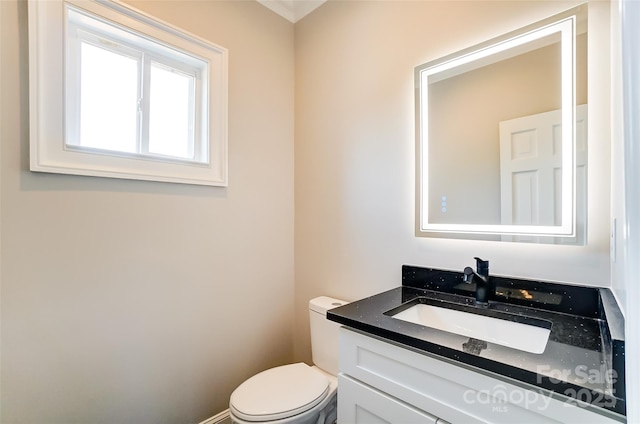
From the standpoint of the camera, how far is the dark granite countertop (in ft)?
2.00

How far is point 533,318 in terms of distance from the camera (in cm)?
98

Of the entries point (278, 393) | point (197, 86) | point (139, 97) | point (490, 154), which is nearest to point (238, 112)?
point (197, 86)

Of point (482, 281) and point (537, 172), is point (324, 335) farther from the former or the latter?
point (537, 172)

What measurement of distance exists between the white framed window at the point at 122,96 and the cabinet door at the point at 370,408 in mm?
1172

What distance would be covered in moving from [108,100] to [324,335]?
1555 millimetres

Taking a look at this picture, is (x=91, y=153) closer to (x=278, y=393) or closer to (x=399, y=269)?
(x=278, y=393)

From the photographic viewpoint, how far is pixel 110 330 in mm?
1265

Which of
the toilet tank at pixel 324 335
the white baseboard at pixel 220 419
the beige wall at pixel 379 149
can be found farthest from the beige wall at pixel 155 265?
the toilet tank at pixel 324 335

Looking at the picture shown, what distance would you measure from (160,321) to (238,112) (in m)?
1.18

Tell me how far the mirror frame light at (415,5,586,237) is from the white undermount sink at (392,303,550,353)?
1.10ft

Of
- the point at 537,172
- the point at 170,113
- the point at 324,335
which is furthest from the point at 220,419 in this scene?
the point at 537,172

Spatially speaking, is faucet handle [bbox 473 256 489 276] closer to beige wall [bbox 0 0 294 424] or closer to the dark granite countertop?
the dark granite countertop

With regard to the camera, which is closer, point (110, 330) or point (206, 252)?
point (110, 330)

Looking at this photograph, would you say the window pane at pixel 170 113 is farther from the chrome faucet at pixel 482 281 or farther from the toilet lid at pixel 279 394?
the chrome faucet at pixel 482 281
